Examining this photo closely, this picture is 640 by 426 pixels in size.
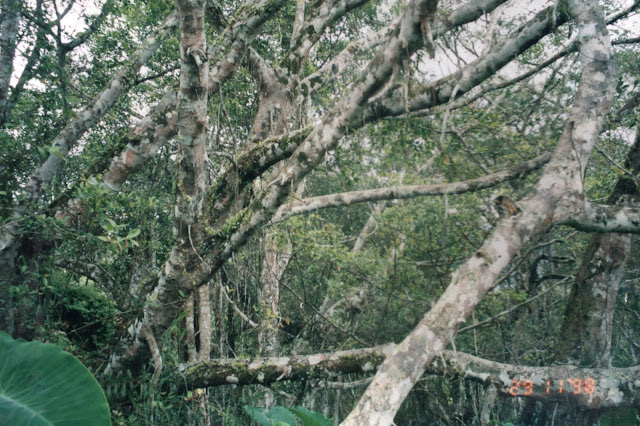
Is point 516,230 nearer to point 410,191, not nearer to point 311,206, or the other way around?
point 410,191

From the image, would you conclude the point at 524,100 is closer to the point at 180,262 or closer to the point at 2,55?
the point at 180,262

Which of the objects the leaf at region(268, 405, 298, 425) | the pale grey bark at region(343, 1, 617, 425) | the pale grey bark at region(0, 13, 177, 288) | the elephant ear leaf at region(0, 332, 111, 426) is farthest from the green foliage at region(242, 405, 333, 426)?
the pale grey bark at region(0, 13, 177, 288)

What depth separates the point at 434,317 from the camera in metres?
2.32

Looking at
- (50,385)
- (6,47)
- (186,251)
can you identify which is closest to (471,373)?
(186,251)

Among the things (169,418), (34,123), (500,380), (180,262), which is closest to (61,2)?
(34,123)

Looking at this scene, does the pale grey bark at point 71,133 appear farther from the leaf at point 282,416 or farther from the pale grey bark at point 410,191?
the leaf at point 282,416

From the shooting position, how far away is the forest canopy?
2.91 meters

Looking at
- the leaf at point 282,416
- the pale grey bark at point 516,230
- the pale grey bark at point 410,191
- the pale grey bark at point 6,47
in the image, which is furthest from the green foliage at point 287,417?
the pale grey bark at point 6,47

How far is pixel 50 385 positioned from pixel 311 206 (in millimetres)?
2414

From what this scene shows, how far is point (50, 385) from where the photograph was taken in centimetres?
228

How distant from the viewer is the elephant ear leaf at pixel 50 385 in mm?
2207

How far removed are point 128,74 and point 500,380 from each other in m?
5.13

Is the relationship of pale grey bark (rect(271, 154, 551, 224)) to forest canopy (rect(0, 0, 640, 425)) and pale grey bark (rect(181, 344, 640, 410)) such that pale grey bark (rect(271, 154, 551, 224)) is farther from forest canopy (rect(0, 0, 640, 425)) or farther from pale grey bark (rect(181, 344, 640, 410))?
pale grey bark (rect(181, 344, 640, 410))

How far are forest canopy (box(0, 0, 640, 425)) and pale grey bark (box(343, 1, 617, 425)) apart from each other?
0.5 inches
